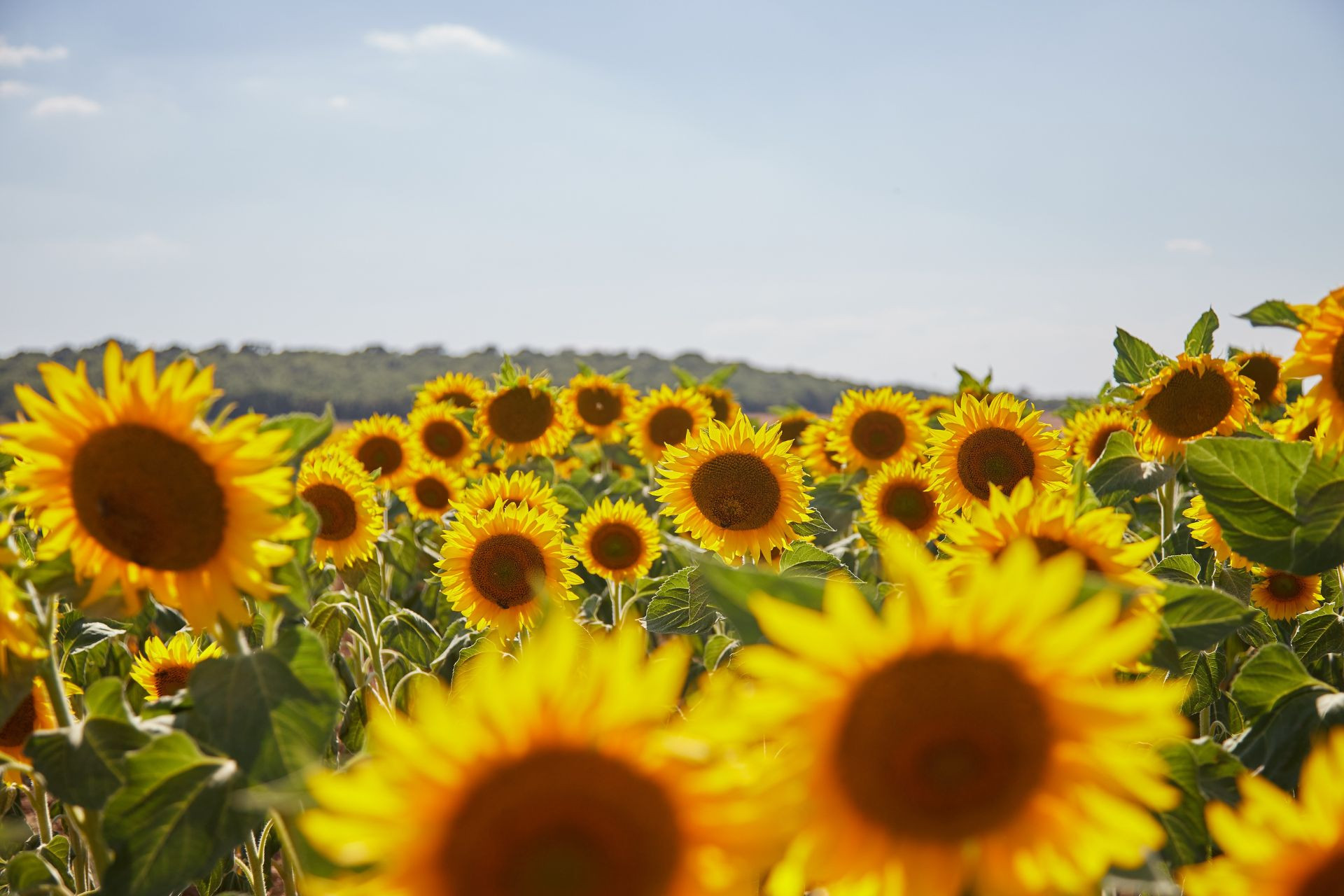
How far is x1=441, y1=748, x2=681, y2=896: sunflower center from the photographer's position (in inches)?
41.4

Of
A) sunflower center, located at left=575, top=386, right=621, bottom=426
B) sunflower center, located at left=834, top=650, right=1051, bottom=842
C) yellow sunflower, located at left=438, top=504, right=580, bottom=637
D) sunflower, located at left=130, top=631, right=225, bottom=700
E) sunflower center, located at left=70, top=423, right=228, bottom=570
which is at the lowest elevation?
sunflower, located at left=130, top=631, right=225, bottom=700

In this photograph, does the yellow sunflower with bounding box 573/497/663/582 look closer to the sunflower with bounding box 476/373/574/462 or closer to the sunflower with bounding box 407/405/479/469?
the sunflower with bounding box 476/373/574/462

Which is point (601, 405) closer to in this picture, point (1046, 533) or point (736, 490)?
point (736, 490)

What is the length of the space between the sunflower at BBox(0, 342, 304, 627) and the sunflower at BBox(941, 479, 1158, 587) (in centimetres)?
125

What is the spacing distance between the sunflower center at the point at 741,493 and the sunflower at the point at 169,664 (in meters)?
1.97

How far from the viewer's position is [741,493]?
146 inches

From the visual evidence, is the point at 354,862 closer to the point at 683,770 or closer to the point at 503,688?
the point at 503,688

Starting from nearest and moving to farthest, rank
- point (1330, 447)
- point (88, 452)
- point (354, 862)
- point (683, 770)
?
point (354, 862), point (683, 770), point (88, 452), point (1330, 447)

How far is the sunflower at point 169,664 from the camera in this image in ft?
11.0

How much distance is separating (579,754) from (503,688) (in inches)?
5.2

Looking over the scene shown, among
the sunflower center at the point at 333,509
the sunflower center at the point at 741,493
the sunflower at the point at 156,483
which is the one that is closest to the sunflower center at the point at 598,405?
the sunflower center at the point at 333,509

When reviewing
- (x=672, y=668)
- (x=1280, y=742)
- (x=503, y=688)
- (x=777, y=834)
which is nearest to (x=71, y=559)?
(x=503, y=688)

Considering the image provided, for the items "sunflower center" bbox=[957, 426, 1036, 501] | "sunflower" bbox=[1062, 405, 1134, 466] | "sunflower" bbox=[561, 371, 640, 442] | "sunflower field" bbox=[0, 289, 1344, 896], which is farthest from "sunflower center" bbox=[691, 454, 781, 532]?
"sunflower" bbox=[561, 371, 640, 442]

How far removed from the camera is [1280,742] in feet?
6.67
